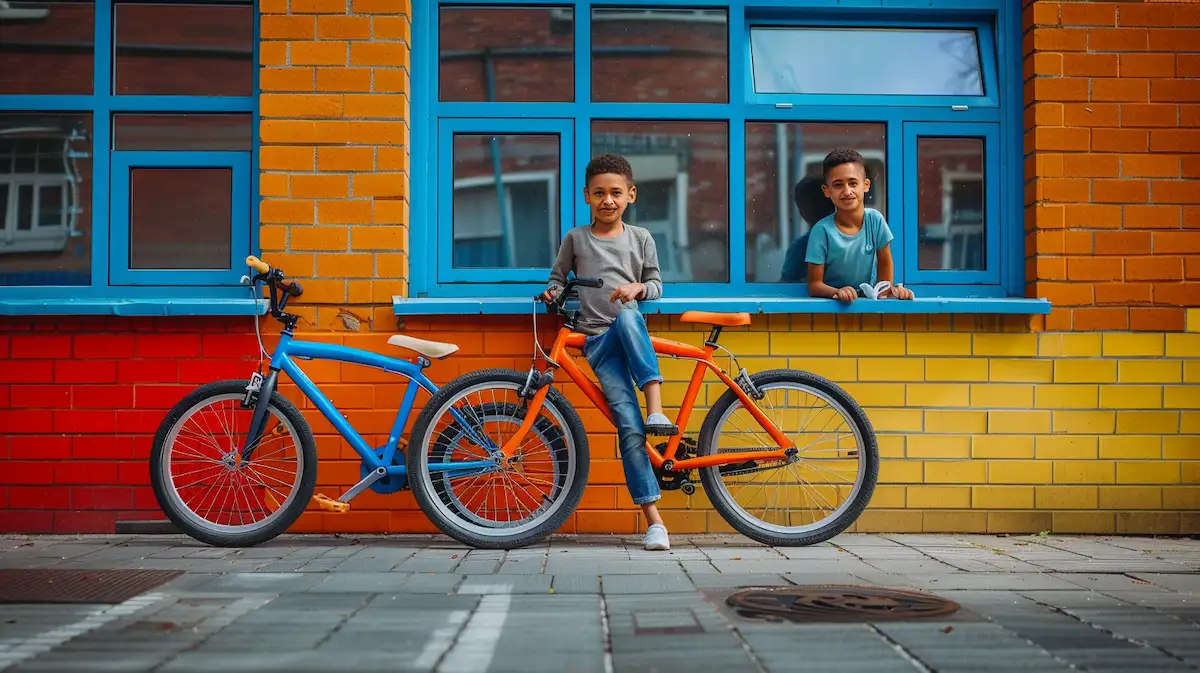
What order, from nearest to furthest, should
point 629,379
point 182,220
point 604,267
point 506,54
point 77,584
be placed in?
point 77,584 < point 629,379 < point 604,267 < point 182,220 < point 506,54

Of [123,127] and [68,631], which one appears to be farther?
[123,127]

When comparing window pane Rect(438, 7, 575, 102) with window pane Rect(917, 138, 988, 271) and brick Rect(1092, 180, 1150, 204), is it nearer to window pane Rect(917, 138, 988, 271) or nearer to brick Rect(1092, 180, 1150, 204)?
window pane Rect(917, 138, 988, 271)

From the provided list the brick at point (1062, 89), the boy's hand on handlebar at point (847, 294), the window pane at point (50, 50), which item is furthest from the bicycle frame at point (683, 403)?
the window pane at point (50, 50)

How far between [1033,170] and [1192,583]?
2.40m

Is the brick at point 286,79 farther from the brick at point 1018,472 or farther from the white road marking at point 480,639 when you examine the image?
the brick at point 1018,472

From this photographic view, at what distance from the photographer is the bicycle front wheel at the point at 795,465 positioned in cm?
523

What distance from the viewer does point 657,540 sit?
496cm

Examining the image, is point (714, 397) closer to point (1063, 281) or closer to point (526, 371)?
point (526, 371)

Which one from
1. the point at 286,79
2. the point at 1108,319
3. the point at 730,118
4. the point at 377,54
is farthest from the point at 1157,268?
the point at 286,79

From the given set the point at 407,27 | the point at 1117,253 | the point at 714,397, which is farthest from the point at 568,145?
the point at 1117,253

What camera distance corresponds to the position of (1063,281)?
18.8 feet

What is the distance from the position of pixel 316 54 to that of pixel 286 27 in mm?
199

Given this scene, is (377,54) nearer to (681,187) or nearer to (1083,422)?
(681,187)

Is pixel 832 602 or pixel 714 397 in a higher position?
pixel 714 397
